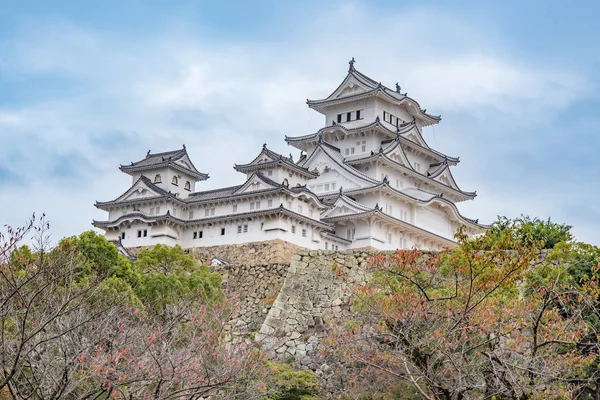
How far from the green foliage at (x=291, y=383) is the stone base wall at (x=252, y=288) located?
4851 millimetres

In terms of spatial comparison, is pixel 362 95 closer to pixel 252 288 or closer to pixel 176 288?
pixel 252 288

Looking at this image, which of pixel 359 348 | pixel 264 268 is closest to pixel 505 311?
pixel 359 348

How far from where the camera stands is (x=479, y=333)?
18188 millimetres

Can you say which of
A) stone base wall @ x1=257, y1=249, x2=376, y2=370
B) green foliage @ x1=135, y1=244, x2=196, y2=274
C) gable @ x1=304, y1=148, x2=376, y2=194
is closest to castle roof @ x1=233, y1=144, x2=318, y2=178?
gable @ x1=304, y1=148, x2=376, y2=194

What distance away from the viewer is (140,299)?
26.4 metres

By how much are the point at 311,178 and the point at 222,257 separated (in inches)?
320

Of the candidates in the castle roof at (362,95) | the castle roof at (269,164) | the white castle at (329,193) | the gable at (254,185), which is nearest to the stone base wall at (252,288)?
the white castle at (329,193)

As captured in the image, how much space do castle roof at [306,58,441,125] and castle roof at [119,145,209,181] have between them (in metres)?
11.0

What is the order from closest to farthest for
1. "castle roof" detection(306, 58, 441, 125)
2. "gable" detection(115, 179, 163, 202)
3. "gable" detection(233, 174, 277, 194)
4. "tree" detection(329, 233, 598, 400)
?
1. "tree" detection(329, 233, 598, 400)
2. "gable" detection(233, 174, 277, 194)
3. "gable" detection(115, 179, 163, 202)
4. "castle roof" detection(306, 58, 441, 125)

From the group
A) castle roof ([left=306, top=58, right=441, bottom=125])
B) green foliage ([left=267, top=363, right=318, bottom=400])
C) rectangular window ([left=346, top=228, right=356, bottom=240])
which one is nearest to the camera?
green foliage ([left=267, top=363, right=318, bottom=400])

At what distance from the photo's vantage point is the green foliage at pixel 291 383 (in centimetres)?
2425

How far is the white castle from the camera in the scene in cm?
4959

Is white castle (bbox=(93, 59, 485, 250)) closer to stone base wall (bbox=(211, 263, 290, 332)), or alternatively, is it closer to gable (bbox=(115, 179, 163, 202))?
gable (bbox=(115, 179, 163, 202))

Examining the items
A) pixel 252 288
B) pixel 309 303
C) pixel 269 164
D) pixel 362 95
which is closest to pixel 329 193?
pixel 269 164
